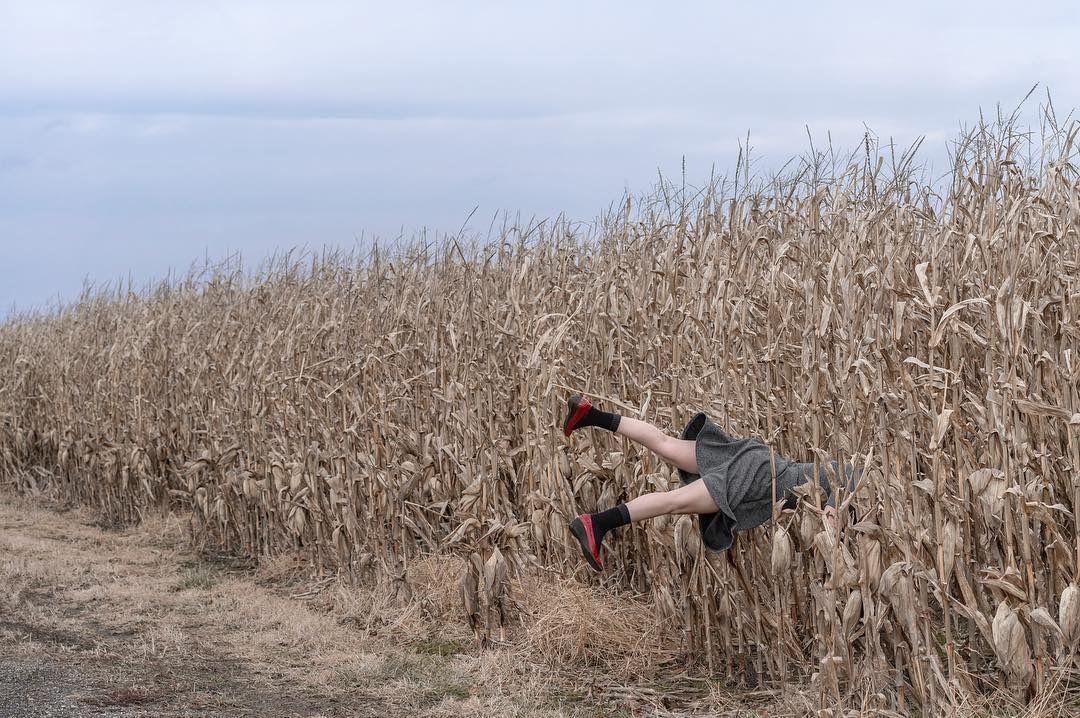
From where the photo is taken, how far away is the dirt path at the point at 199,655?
524 centimetres

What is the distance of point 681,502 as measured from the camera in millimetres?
4812

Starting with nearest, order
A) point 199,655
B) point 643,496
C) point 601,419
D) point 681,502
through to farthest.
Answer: point 681,502
point 643,496
point 601,419
point 199,655

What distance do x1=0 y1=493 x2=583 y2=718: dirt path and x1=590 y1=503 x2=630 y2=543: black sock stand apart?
827 millimetres

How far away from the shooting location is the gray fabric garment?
467 cm

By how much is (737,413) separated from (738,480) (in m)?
0.46

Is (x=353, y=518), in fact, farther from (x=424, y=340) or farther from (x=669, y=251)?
(x=669, y=251)

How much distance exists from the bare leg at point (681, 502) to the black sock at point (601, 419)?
0.44m

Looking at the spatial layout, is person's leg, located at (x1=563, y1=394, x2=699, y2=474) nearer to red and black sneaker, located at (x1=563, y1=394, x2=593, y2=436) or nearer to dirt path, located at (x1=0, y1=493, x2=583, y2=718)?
red and black sneaker, located at (x1=563, y1=394, x2=593, y2=436)

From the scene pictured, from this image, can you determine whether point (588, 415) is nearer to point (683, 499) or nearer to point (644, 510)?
point (644, 510)

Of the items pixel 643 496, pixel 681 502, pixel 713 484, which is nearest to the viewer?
pixel 713 484

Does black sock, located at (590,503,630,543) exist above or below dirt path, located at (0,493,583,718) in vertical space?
above

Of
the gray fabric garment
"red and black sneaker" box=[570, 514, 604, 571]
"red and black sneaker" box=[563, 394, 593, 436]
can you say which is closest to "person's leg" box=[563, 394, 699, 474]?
"red and black sneaker" box=[563, 394, 593, 436]

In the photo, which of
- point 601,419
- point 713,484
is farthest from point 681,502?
point 601,419

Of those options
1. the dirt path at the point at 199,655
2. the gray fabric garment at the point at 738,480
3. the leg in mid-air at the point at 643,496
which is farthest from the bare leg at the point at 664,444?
the dirt path at the point at 199,655
